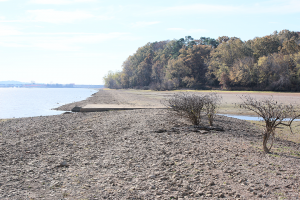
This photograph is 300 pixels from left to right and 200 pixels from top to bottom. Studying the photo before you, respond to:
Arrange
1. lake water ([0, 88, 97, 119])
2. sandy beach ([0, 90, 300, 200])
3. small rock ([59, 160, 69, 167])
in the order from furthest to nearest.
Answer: lake water ([0, 88, 97, 119]), small rock ([59, 160, 69, 167]), sandy beach ([0, 90, 300, 200])

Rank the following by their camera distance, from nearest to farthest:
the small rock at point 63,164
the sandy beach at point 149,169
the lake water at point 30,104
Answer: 1. the sandy beach at point 149,169
2. the small rock at point 63,164
3. the lake water at point 30,104

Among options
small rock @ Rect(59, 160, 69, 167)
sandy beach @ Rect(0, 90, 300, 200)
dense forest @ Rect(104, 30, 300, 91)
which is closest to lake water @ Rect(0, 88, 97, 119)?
sandy beach @ Rect(0, 90, 300, 200)

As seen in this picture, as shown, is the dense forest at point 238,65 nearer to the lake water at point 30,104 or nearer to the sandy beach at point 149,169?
the lake water at point 30,104

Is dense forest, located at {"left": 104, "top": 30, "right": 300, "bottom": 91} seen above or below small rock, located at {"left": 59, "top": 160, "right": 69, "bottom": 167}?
above

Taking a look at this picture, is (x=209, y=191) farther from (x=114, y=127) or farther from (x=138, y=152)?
(x=114, y=127)

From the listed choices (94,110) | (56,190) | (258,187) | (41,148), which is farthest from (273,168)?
(94,110)

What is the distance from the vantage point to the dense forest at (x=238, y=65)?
50.5 m

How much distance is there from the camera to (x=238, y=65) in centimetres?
5766

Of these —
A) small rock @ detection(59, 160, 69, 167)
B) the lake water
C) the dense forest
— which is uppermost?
the dense forest

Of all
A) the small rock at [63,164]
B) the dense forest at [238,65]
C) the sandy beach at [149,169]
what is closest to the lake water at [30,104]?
the sandy beach at [149,169]

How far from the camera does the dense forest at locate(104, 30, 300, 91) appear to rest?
166 ft

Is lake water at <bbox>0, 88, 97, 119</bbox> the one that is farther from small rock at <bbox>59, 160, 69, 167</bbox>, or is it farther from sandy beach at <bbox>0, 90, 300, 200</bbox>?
small rock at <bbox>59, 160, 69, 167</bbox>

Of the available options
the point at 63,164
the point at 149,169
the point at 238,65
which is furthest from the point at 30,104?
the point at 238,65

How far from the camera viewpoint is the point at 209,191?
3879 mm
